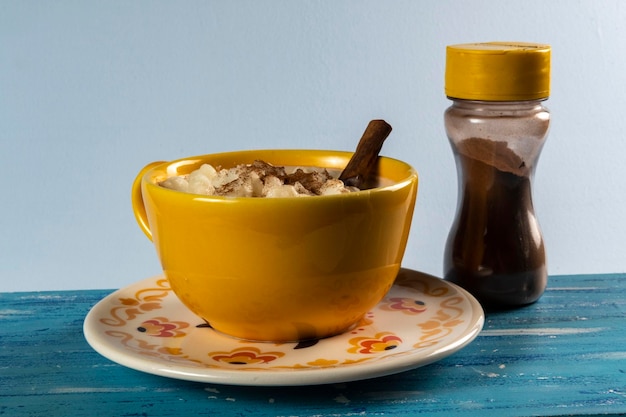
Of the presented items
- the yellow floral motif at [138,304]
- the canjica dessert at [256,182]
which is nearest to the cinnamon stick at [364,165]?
the canjica dessert at [256,182]

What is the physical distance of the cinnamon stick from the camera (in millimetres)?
873

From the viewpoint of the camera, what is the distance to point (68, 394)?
72 centimetres

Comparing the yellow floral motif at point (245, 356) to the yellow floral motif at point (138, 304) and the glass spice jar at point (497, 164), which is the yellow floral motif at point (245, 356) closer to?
the yellow floral motif at point (138, 304)

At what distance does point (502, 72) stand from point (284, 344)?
1.09 ft

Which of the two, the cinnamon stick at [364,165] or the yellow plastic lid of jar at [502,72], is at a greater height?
the yellow plastic lid of jar at [502,72]

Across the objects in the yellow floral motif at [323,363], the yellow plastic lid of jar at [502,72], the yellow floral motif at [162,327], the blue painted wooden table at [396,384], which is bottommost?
the blue painted wooden table at [396,384]

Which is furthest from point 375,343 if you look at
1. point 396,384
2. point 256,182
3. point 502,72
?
point 502,72

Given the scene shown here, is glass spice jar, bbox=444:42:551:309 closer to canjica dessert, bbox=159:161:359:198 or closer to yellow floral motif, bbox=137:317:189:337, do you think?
canjica dessert, bbox=159:161:359:198

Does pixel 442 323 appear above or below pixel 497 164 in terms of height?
below

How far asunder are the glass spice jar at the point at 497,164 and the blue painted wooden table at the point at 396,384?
0.17 feet

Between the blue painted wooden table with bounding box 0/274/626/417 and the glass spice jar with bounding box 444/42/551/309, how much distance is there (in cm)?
5

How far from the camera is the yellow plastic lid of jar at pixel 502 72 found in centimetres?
85

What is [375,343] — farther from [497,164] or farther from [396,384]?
[497,164]

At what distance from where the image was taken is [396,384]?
2.41 feet
